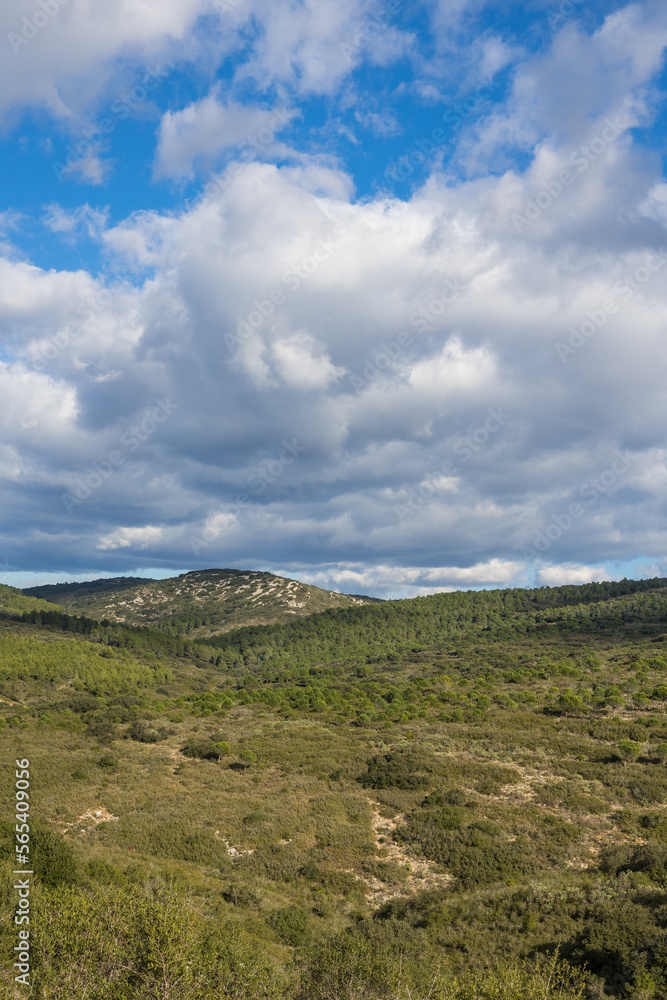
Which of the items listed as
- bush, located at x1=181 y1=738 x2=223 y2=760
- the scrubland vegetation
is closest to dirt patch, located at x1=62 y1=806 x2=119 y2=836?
the scrubland vegetation

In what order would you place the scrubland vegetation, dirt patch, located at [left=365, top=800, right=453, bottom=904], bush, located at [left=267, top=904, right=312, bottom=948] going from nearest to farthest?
1. the scrubland vegetation
2. bush, located at [left=267, top=904, right=312, bottom=948]
3. dirt patch, located at [left=365, top=800, right=453, bottom=904]

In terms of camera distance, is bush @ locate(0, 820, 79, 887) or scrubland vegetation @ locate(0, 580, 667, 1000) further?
bush @ locate(0, 820, 79, 887)

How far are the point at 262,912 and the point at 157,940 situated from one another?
7941 mm

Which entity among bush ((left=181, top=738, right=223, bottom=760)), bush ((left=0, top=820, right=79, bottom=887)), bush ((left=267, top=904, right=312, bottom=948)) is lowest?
bush ((left=181, top=738, right=223, bottom=760))

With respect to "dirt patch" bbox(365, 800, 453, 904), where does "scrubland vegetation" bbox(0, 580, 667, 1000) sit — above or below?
above

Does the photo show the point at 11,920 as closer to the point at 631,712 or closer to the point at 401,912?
the point at 401,912

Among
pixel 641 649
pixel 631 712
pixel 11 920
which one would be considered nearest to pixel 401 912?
pixel 11 920

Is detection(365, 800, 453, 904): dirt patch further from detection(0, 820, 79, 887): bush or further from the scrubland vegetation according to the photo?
detection(0, 820, 79, 887): bush

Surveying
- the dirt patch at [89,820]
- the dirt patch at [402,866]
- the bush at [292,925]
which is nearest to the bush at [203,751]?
the dirt patch at [89,820]

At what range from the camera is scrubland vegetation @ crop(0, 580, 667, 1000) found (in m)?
10.5

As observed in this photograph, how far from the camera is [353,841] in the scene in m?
22.7

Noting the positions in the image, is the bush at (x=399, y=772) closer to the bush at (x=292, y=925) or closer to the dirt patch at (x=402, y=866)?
the dirt patch at (x=402, y=866)

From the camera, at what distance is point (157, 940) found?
9953 millimetres

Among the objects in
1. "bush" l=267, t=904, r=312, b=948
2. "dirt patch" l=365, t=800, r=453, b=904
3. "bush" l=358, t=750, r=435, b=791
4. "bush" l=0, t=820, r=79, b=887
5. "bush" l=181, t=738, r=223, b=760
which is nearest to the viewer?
"bush" l=267, t=904, r=312, b=948
